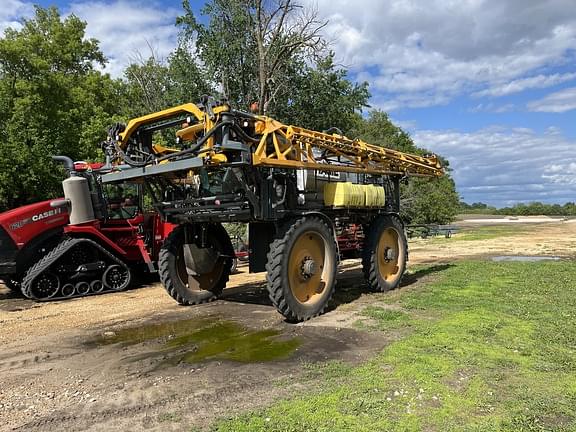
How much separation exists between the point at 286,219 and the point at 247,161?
4.13 feet

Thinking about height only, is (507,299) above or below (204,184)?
below

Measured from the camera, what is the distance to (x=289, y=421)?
3.85 m

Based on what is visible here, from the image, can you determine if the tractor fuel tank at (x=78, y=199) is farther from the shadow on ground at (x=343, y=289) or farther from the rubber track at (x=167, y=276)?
the shadow on ground at (x=343, y=289)

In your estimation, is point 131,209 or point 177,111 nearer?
point 177,111

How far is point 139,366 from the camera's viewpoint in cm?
542

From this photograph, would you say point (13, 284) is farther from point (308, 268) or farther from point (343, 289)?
point (308, 268)

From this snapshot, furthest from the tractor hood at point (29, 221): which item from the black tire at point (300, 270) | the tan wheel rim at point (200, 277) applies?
the black tire at point (300, 270)

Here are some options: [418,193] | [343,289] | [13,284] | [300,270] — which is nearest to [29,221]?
[13,284]

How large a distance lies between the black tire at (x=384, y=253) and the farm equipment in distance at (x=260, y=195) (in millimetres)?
20

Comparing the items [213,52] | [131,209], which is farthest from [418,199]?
[131,209]

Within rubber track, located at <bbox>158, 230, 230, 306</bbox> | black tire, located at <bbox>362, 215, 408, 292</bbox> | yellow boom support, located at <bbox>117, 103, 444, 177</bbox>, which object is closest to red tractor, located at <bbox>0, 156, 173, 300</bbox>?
rubber track, located at <bbox>158, 230, 230, 306</bbox>

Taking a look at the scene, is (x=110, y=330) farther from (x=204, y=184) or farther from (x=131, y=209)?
(x=131, y=209)

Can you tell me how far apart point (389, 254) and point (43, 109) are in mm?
17585

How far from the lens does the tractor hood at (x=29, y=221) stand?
9742 mm
